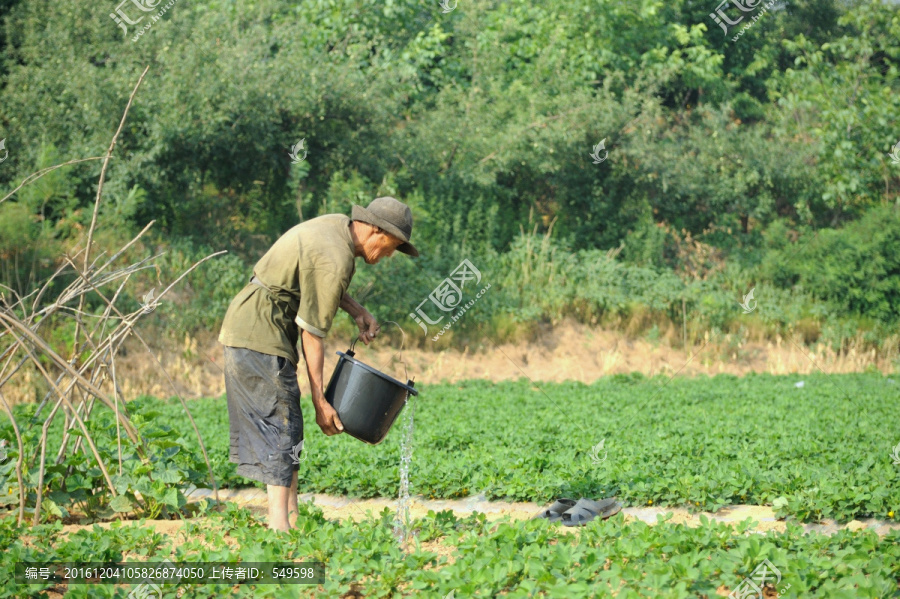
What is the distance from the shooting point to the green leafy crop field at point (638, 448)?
5875 millimetres

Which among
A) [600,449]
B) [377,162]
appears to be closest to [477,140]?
[377,162]

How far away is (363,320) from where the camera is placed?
214 inches

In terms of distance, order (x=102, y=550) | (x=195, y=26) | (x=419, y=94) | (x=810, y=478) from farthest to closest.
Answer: (x=419, y=94), (x=195, y=26), (x=810, y=478), (x=102, y=550)

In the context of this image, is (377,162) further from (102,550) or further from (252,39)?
(102,550)

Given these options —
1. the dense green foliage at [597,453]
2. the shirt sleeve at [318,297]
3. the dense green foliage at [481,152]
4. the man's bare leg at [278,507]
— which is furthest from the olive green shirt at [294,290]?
the dense green foliage at [481,152]

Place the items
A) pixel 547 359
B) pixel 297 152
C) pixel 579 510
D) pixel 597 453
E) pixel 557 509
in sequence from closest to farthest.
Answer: pixel 579 510 → pixel 557 509 → pixel 597 453 → pixel 297 152 → pixel 547 359

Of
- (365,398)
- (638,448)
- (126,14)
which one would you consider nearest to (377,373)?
(365,398)

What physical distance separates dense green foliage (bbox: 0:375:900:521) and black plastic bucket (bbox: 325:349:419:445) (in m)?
1.43

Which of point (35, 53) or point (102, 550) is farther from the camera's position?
point (35, 53)

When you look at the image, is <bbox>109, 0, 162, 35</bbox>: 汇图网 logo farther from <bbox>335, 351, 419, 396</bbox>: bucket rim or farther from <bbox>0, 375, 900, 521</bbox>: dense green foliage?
<bbox>335, 351, 419, 396</bbox>: bucket rim

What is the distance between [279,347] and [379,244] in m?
0.80

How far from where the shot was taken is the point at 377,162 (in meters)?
15.8

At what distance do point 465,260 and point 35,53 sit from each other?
8.17 metres

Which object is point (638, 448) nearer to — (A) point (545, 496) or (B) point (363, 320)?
(A) point (545, 496)
